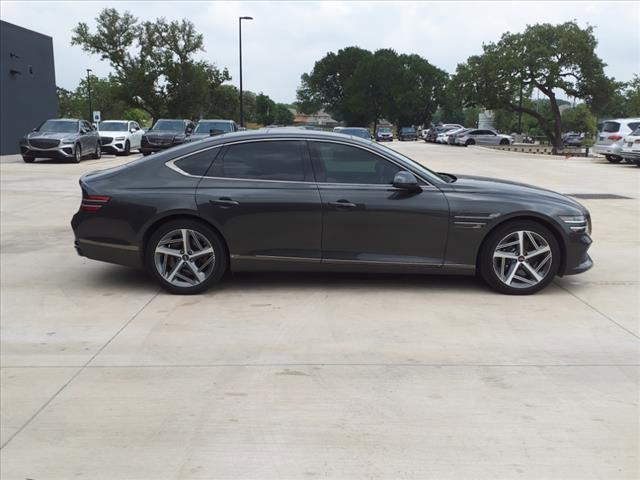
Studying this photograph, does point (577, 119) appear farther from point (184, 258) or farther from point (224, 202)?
point (184, 258)

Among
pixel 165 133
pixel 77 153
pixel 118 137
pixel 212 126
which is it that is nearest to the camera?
pixel 212 126

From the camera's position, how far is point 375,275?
6684 millimetres

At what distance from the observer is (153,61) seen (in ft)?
184

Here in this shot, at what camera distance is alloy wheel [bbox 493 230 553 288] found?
5.89 m

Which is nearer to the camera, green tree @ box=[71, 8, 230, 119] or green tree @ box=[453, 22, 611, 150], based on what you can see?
green tree @ box=[453, 22, 611, 150]

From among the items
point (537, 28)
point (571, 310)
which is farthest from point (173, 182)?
point (537, 28)

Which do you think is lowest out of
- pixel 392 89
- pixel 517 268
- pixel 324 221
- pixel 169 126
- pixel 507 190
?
pixel 517 268

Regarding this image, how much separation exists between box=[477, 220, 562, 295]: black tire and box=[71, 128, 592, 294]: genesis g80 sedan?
1cm

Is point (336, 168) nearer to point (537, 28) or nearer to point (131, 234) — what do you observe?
point (131, 234)

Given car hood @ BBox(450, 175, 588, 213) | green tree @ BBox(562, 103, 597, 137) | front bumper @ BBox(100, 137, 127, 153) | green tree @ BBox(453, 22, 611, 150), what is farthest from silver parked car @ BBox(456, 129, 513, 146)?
car hood @ BBox(450, 175, 588, 213)

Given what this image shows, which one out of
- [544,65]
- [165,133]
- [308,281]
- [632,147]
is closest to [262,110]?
[544,65]

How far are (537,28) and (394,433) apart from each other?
42014 millimetres

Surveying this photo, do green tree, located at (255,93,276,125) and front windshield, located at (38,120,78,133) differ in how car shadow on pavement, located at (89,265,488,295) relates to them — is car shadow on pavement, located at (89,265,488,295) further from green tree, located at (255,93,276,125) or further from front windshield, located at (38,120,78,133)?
green tree, located at (255,93,276,125)

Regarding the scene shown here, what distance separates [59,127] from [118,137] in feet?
15.9
